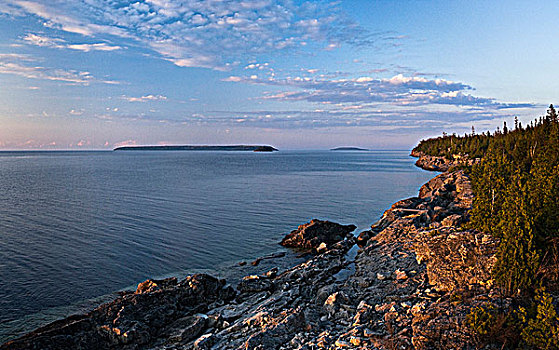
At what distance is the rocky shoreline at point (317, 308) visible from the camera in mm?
12266

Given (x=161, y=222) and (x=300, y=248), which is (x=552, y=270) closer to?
(x=300, y=248)

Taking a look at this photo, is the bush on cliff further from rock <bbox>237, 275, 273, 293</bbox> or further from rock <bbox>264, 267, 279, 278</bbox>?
rock <bbox>264, 267, 279, 278</bbox>

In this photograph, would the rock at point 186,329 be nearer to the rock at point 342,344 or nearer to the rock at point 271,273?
the rock at point 342,344

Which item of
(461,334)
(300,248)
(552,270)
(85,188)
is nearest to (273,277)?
(300,248)

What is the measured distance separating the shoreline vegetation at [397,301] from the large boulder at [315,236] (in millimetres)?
6772

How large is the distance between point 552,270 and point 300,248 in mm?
18747

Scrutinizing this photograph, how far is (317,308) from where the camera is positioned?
51.4 ft

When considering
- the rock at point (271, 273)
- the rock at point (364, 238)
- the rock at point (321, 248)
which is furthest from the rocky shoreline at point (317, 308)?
the rock at point (364, 238)

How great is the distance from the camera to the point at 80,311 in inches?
728

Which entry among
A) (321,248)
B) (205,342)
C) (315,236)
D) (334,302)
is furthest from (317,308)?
(315,236)

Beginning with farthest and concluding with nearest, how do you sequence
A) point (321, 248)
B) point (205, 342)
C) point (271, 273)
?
point (321, 248) < point (271, 273) < point (205, 342)

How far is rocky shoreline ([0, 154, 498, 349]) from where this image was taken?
12266mm

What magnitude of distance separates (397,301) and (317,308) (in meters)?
3.53

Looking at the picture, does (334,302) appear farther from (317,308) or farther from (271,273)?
(271,273)
